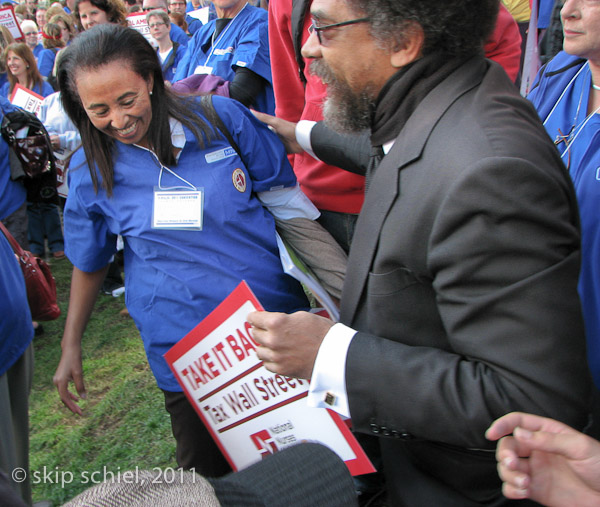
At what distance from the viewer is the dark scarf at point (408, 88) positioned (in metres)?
1.18

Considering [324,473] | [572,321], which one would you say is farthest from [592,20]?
[324,473]

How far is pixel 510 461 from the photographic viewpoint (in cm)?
89

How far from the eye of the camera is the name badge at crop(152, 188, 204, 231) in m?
1.83

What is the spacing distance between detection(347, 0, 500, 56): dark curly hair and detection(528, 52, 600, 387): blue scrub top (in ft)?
2.21

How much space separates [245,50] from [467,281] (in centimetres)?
297

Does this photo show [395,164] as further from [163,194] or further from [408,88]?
[163,194]

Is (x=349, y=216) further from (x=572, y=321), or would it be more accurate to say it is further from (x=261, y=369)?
(x=572, y=321)

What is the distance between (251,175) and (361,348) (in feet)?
3.55

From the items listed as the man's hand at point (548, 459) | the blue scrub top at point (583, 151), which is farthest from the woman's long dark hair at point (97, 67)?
the man's hand at point (548, 459)

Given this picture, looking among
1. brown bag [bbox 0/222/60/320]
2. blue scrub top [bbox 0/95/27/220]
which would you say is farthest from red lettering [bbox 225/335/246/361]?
blue scrub top [bbox 0/95/27/220]

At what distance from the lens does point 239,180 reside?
6.36ft

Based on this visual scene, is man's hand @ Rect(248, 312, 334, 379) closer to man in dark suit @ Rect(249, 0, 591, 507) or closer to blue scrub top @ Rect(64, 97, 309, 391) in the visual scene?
man in dark suit @ Rect(249, 0, 591, 507)

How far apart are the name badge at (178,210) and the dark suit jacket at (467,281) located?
771 mm

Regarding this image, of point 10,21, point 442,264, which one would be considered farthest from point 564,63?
point 10,21
